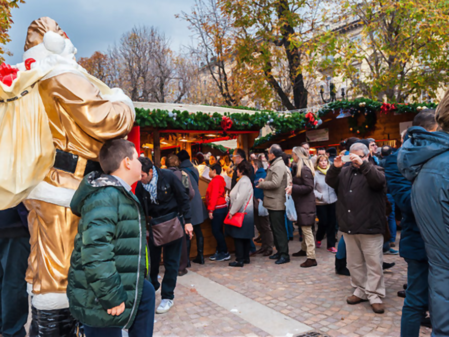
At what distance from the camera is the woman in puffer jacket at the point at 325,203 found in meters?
7.16

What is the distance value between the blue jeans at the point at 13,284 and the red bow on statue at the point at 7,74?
5.69 feet

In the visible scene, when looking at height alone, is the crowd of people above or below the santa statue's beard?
below

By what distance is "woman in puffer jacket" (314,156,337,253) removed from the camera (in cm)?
716

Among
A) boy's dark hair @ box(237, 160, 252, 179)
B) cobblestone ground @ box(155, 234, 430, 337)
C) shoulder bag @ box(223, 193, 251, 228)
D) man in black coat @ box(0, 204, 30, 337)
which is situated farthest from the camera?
boy's dark hair @ box(237, 160, 252, 179)

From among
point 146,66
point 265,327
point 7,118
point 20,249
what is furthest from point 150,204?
point 146,66

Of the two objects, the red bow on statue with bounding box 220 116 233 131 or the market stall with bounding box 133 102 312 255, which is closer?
the market stall with bounding box 133 102 312 255

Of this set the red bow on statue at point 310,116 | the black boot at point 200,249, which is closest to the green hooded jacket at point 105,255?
the black boot at point 200,249

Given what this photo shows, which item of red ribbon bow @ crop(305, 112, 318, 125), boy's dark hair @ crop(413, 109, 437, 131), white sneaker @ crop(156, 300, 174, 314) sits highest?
red ribbon bow @ crop(305, 112, 318, 125)

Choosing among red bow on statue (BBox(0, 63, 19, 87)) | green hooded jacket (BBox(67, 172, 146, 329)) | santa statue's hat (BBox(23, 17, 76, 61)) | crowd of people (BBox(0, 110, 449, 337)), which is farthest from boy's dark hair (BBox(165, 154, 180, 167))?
green hooded jacket (BBox(67, 172, 146, 329))

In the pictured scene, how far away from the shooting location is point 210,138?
11.4 meters

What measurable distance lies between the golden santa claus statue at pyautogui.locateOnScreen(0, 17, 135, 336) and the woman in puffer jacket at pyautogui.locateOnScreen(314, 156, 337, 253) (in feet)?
17.9

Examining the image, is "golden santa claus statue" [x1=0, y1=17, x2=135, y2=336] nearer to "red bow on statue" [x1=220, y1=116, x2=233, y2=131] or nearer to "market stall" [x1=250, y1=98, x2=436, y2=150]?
"red bow on statue" [x1=220, y1=116, x2=233, y2=131]

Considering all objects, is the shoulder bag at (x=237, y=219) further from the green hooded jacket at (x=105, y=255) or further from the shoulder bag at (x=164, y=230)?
the green hooded jacket at (x=105, y=255)

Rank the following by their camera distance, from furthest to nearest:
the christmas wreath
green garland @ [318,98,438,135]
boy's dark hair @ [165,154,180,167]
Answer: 1. the christmas wreath
2. green garland @ [318,98,438,135]
3. boy's dark hair @ [165,154,180,167]
